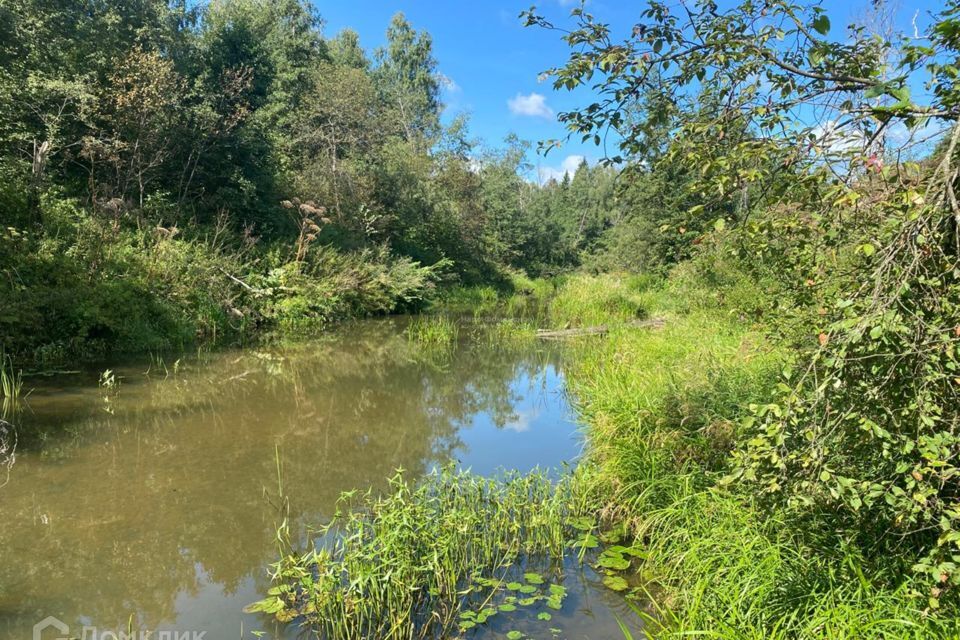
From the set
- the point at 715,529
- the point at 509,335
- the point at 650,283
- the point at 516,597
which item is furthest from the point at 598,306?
the point at 516,597

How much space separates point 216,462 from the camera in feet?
19.5

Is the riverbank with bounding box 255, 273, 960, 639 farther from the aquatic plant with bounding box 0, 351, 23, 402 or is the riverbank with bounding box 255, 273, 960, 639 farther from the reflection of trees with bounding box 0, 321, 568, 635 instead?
the aquatic plant with bounding box 0, 351, 23, 402

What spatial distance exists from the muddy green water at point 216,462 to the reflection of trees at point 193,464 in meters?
0.02

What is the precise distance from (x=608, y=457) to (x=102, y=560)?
400 centimetres

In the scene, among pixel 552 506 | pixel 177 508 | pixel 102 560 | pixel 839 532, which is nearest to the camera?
pixel 839 532

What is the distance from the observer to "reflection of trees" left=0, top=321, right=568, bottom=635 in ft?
A: 12.7

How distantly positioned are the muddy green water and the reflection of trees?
0.06 ft

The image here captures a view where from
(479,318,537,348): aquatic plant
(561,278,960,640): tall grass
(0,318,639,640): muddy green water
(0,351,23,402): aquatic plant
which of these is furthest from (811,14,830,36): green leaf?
(479,318,537,348): aquatic plant

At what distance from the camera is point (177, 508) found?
487cm

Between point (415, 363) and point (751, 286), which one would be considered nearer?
point (751, 286)

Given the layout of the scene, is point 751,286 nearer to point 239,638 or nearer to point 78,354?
point 239,638

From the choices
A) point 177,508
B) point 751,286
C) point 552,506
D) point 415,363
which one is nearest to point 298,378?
point 415,363

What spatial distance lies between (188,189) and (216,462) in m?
12.9

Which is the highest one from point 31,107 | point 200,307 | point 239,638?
point 31,107
